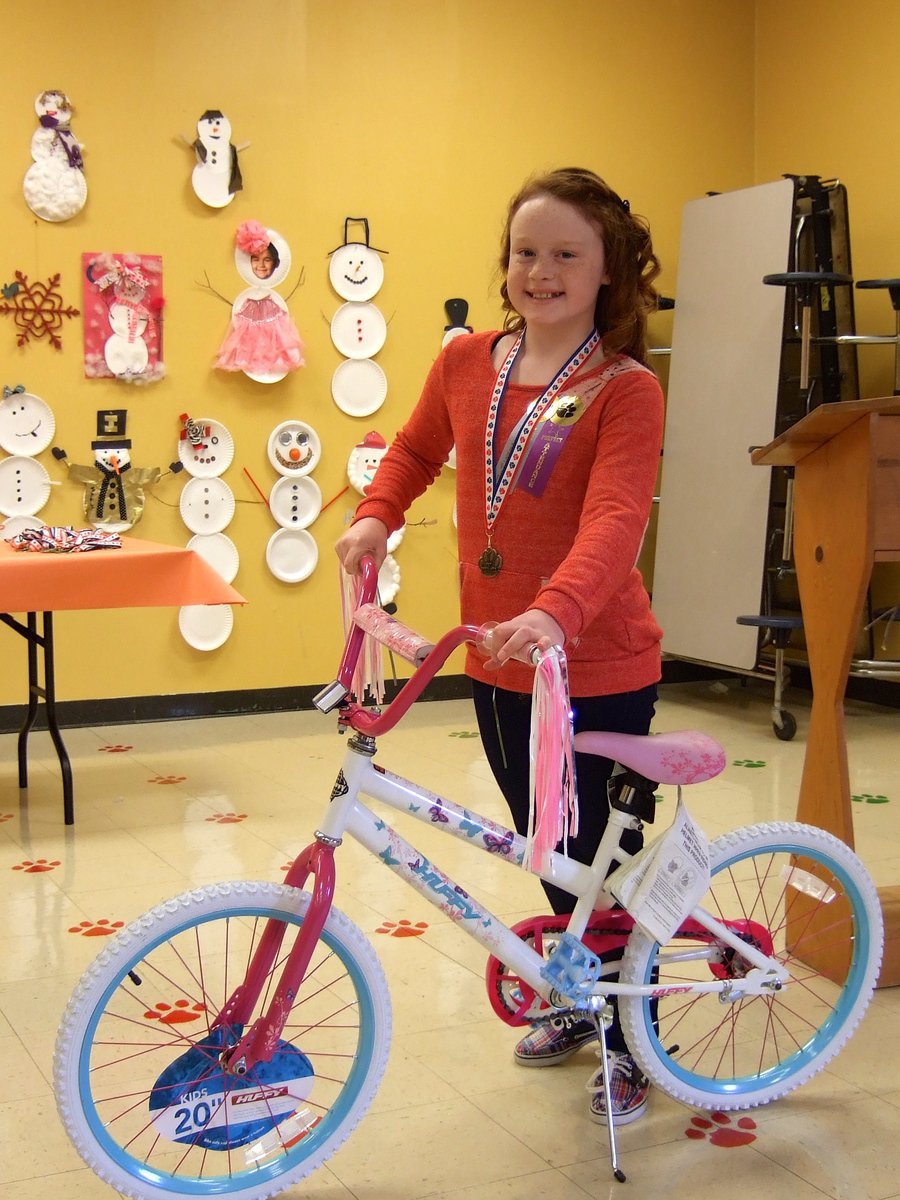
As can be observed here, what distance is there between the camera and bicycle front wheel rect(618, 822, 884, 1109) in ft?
5.97

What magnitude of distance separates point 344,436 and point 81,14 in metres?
1.61

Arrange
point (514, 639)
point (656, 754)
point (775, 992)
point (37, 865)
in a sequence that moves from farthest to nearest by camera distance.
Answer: point (37, 865)
point (775, 992)
point (656, 754)
point (514, 639)

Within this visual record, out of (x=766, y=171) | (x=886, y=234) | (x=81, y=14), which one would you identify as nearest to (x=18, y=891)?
(x=81, y=14)

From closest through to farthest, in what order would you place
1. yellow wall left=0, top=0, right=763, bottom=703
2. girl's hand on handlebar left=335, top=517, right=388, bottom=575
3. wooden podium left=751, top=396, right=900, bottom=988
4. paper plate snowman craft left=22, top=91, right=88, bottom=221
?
girl's hand on handlebar left=335, top=517, right=388, bottom=575
wooden podium left=751, top=396, right=900, bottom=988
paper plate snowman craft left=22, top=91, right=88, bottom=221
yellow wall left=0, top=0, right=763, bottom=703

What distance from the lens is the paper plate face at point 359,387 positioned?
15.8 feet

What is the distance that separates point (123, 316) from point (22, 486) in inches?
25.8

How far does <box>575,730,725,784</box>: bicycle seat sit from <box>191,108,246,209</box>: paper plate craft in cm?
336

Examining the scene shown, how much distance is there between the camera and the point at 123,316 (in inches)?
176

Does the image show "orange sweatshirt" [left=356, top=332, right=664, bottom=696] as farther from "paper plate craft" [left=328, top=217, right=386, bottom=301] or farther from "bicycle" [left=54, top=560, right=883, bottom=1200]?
"paper plate craft" [left=328, top=217, right=386, bottom=301]

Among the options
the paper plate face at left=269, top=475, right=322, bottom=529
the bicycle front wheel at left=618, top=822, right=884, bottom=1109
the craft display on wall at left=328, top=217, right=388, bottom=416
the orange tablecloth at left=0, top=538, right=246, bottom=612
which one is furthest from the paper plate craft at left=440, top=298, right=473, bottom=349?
the bicycle front wheel at left=618, top=822, right=884, bottom=1109

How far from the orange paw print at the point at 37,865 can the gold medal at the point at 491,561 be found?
5.51 feet

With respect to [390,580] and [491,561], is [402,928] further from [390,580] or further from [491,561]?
[390,580]

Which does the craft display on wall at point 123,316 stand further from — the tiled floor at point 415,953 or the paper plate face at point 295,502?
the tiled floor at point 415,953

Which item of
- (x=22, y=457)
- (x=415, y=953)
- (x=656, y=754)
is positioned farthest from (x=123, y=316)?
(x=656, y=754)
